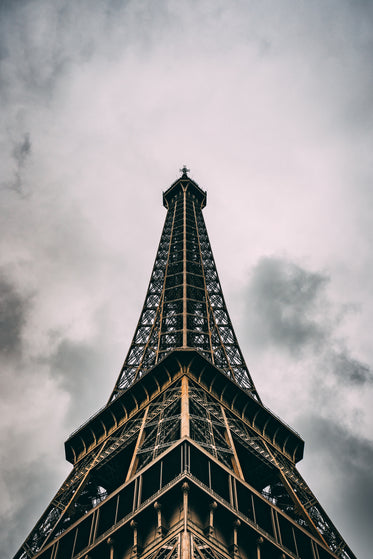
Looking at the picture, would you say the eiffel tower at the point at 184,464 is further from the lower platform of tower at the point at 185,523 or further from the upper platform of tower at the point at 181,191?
the upper platform of tower at the point at 181,191

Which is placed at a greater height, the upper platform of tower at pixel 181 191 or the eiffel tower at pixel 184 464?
the upper platform of tower at pixel 181 191

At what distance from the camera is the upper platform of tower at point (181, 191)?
316 ft

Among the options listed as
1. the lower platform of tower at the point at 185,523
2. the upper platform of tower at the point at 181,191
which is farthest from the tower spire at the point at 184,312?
the lower platform of tower at the point at 185,523

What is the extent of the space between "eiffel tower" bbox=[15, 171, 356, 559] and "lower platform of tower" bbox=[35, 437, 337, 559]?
0.19 feet

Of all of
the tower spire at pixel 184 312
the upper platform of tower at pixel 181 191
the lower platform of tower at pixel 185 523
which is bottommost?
the lower platform of tower at pixel 185 523

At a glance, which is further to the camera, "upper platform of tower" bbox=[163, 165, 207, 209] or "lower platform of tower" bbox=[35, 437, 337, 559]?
"upper platform of tower" bbox=[163, 165, 207, 209]

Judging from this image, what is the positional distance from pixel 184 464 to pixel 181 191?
69979 millimetres

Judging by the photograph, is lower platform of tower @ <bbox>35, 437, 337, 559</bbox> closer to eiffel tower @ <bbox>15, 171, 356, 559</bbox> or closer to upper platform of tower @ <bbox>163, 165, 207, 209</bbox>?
eiffel tower @ <bbox>15, 171, 356, 559</bbox>

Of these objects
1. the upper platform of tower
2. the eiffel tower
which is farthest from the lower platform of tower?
the upper platform of tower

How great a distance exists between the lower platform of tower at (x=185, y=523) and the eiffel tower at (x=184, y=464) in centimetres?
6

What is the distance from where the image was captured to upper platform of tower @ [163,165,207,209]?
96.4 metres

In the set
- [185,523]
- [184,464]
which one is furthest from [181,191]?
[185,523]

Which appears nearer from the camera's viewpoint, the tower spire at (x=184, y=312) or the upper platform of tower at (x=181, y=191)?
the tower spire at (x=184, y=312)

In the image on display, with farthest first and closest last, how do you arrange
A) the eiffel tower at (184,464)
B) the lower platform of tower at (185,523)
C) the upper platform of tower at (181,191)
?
the upper platform of tower at (181,191) < the eiffel tower at (184,464) < the lower platform of tower at (185,523)
